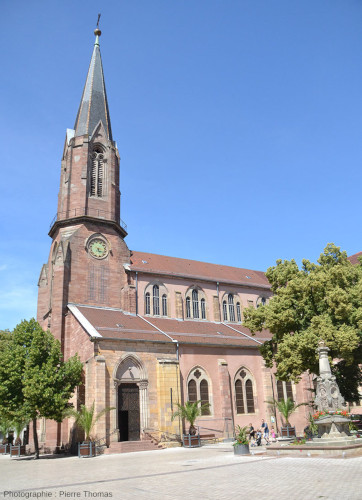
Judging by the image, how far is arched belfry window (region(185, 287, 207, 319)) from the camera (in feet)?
127

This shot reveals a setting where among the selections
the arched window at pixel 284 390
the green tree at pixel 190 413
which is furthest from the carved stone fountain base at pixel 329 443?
the arched window at pixel 284 390

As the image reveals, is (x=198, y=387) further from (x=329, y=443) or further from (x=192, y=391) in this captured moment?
(x=329, y=443)

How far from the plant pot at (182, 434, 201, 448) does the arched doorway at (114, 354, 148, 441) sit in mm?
2684

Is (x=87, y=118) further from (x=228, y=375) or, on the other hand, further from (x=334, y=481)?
(x=334, y=481)

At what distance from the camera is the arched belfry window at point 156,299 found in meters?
36.3

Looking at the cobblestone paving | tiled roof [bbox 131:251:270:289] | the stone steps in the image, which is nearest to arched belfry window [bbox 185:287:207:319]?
tiled roof [bbox 131:251:270:289]

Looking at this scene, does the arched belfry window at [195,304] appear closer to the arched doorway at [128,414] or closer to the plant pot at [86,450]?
the arched doorway at [128,414]

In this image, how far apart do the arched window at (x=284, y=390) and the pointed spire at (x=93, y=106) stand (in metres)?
26.8

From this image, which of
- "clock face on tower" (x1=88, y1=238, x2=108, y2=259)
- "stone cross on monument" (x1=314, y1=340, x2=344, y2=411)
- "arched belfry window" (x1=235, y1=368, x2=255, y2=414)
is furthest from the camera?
"clock face on tower" (x1=88, y1=238, x2=108, y2=259)

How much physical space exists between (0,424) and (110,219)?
64.2ft

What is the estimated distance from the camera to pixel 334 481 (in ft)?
34.2

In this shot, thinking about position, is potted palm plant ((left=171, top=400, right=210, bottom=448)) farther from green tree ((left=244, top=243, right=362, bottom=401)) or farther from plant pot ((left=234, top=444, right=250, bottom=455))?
plant pot ((left=234, top=444, right=250, bottom=455))

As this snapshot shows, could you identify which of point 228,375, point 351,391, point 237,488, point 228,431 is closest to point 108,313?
point 228,375

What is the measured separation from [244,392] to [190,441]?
28.7 feet
